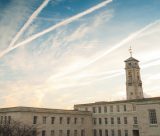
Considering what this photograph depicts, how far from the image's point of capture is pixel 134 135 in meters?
53.1

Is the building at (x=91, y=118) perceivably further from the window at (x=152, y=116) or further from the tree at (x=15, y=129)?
the tree at (x=15, y=129)

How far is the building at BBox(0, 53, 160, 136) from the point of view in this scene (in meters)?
46.2

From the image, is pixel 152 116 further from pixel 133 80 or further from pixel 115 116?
pixel 133 80

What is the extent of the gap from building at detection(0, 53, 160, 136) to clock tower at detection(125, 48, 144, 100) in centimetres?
1423

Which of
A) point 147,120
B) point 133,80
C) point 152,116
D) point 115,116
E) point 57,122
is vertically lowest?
point 147,120

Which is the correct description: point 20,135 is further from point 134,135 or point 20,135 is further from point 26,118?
point 134,135

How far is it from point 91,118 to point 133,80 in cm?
1981

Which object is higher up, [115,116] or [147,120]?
[115,116]

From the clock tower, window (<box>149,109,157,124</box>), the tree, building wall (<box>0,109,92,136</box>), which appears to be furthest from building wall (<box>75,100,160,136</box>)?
the tree

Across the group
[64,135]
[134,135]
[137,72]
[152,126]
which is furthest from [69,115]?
[137,72]

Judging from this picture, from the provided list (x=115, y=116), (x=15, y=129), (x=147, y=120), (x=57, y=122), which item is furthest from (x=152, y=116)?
(x=15, y=129)

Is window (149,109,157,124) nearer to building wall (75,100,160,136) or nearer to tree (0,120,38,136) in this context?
building wall (75,100,160,136)

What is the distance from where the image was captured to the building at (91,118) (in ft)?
152

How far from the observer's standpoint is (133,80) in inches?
2808
